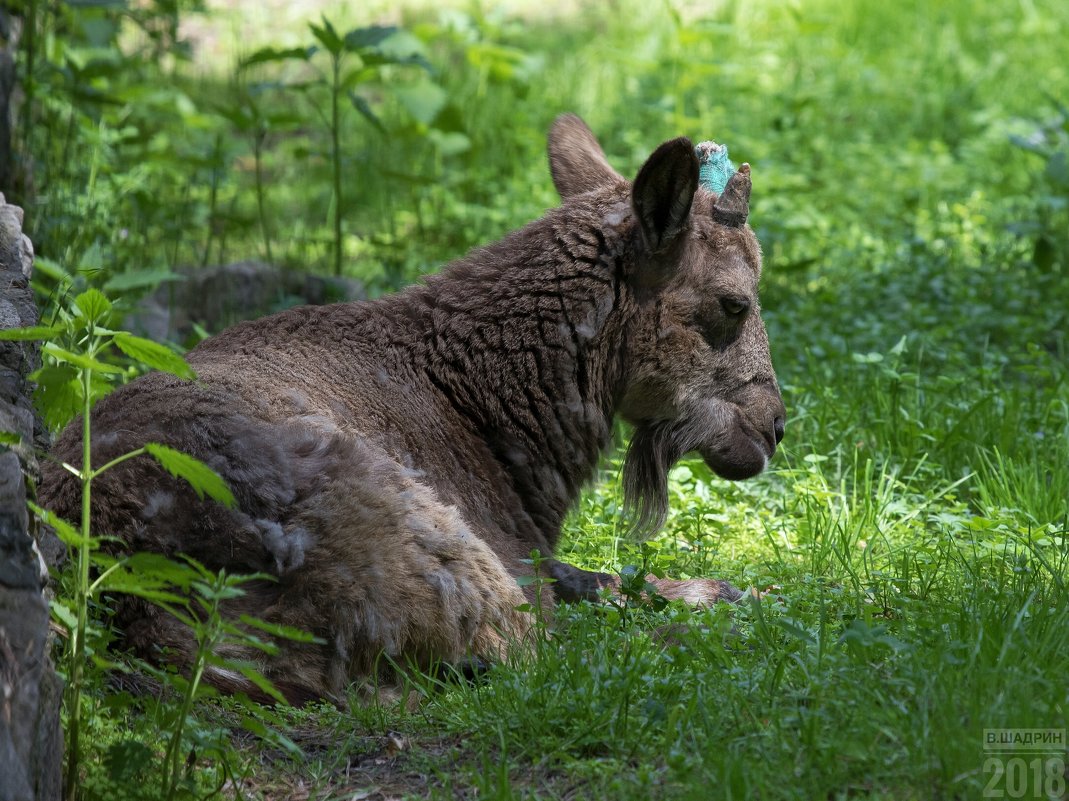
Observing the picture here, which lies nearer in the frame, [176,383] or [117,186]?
[176,383]

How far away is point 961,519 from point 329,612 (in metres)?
2.67

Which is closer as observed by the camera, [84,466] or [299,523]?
[84,466]

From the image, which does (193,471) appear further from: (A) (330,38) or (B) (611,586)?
(A) (330,38)

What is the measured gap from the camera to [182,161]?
830cm

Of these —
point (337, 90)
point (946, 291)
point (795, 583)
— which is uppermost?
point (337, 90)

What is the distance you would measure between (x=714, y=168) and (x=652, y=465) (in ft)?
3.99

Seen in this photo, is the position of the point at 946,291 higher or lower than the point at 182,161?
lower

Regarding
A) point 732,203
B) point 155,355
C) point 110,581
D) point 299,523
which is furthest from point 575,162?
point 110,581

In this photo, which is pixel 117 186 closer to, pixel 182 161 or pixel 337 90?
pixel 182 161

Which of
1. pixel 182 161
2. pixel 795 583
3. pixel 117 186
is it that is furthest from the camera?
pixel 182 161

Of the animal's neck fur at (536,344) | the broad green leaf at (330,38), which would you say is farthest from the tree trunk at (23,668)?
the broad green leaf at (330,38)

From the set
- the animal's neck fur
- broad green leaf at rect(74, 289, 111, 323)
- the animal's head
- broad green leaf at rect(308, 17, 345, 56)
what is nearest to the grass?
the animal's head

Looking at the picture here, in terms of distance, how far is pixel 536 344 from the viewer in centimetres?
493

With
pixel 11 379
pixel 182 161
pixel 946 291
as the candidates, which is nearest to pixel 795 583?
pixel 11 379
